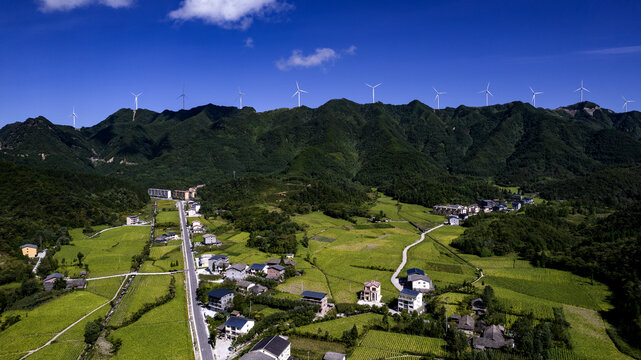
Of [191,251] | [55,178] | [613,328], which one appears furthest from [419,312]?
[55,178]

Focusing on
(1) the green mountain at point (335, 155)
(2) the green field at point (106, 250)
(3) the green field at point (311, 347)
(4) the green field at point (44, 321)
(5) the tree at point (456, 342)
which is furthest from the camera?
(1) the green mountain at point (335, 155)

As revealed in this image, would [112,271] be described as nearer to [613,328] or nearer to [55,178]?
[55,178]

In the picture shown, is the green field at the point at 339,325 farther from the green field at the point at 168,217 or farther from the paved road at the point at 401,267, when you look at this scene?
the green field at the point at 168,217

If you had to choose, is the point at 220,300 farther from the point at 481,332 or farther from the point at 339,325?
the point at 481,332

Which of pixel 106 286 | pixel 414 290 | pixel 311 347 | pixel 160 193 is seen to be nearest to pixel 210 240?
pixel 106 286

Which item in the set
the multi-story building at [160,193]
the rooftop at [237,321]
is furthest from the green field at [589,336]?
the multi-story building at [160,193]

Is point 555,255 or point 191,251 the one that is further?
point 191,251
